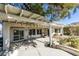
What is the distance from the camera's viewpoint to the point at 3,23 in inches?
135

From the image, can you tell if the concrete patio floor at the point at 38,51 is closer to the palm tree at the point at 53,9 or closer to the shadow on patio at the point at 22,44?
the shadow on patio at the point at 22,44

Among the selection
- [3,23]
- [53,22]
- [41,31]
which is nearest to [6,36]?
[3,23]

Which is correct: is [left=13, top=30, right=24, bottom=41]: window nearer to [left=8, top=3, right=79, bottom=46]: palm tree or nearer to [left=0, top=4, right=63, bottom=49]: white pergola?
[left=0, top=4, right=63, bottom=49]: white pergola

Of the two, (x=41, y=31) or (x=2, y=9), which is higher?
(x=2, y=9)

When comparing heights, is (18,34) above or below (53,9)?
below

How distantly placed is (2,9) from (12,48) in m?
0.99

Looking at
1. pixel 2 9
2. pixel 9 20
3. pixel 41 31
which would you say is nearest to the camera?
pixel 2 9

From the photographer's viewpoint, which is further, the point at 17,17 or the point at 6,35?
the point at 6,35

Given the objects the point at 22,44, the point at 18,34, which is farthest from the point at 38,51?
the point at 18,34

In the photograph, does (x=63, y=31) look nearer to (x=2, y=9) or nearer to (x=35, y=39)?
(x=35, y=39)

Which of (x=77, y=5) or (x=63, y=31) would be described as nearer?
(x=77, y=5)

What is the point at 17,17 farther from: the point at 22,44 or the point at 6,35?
the point at 22,44

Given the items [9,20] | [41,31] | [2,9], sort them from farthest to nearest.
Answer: [41,31] → [9,20] → [2,9]

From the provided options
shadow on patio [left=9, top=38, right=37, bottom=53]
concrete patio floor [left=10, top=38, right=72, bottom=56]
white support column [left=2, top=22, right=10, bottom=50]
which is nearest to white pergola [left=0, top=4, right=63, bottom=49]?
white support column [left=2, top=22, right=10, bottom=50]
